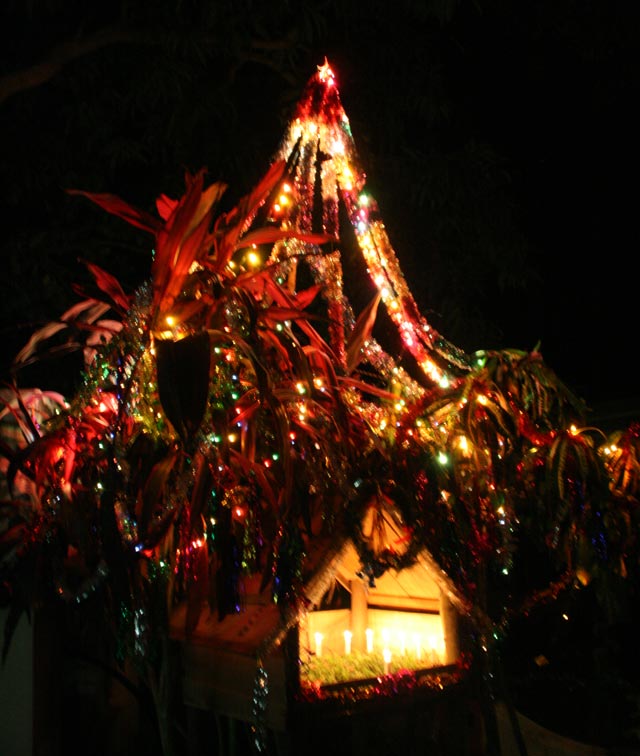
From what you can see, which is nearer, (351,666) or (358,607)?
(351,666)

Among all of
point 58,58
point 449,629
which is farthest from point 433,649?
point 58,58

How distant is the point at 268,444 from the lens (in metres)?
2.50

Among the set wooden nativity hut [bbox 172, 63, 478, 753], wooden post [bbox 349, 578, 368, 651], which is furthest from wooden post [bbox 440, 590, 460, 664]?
wooden post [bbox 349, 578, 368, 651]

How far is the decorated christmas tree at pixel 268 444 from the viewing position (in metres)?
2.36

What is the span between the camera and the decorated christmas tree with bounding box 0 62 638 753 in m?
2.36

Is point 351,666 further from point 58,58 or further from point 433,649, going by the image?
point 58,58

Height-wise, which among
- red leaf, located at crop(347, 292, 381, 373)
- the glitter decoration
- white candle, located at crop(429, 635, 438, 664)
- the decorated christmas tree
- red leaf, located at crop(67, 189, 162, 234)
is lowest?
the glitter decoration

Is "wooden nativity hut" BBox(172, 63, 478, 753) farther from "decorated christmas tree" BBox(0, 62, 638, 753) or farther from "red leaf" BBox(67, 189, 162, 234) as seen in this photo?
"red leaf" BBox(67, 189, 162, 234)

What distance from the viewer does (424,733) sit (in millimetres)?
3498

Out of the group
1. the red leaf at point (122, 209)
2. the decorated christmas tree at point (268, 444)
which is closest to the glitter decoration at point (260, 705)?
the decorated christmas tree at point (268, 444)

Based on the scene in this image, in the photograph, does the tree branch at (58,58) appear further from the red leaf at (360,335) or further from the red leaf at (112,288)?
the red leaf at (360,335)

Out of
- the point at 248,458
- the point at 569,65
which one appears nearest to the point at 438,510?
the point at 248,458

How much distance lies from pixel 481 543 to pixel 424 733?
0.95m

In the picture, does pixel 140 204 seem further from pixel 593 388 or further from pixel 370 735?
pixel 593 388
